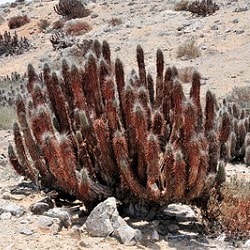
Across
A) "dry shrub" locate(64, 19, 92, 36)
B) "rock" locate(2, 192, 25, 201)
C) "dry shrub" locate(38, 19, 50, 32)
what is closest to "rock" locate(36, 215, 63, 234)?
"rock" locate(2, 192, 25, 201)

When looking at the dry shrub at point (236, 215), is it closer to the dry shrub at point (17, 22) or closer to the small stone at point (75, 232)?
the small stone at point (75, 232)

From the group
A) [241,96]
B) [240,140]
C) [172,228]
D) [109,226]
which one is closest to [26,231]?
[109,226]

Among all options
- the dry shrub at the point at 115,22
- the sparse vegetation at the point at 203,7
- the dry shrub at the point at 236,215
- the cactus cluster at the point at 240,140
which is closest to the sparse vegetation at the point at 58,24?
the dry shrub at the point at 115,22

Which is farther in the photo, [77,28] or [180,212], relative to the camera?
[77,28]

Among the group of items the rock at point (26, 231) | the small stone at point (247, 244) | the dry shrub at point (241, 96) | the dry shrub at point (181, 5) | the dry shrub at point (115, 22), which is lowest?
the dry shrub at point (115, 22)

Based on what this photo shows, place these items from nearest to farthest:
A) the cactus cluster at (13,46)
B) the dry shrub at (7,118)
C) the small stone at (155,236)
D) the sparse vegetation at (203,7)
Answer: the small stone at (155,236)
the dry shrub at (7,118)
the sparse vegetation at (203,7)
the cactus cluster at (13,46)

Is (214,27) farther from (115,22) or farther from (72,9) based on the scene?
(72,9)

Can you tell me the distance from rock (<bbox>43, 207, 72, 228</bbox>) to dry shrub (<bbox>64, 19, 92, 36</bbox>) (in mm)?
22017

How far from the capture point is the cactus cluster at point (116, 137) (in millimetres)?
5105

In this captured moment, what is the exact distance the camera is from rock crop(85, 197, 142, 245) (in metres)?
4.84

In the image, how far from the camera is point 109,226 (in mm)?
4871

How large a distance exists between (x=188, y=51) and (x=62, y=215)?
13.1 meters

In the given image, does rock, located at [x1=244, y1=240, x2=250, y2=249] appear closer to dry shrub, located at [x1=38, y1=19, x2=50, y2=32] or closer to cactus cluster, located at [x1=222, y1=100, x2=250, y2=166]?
cactus cluster, located at [x1=222, y1=100, x2=250, y2=166]

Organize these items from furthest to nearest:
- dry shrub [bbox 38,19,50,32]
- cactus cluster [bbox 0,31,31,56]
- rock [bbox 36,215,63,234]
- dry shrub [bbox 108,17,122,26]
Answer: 1. dry shrub [bbox 38,19,50,32]
2. cactus cluster [bbox 0,31,31,56]
3. dry shrub [bbox 108,17,122,26]
4. rock [bbox 36,215,63,234]
